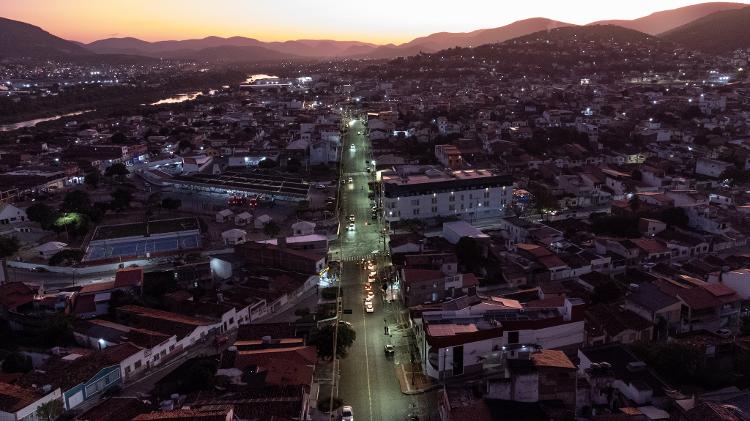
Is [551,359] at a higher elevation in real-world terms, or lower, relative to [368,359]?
higher

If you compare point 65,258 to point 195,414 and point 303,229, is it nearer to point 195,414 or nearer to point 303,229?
point 303,229

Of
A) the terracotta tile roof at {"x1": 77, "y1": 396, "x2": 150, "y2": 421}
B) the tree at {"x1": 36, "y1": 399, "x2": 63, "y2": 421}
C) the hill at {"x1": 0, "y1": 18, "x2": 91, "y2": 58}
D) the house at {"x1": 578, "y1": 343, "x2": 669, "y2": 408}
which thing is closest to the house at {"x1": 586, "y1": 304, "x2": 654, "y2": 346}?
the house at {"x1": 578, "y1": 343, "x2": 669, "y2": 408}

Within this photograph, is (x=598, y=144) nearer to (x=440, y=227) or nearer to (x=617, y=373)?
(x=440, y=227)

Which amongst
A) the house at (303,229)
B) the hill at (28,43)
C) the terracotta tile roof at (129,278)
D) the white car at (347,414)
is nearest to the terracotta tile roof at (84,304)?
the terracotta tile roof at (129,278)

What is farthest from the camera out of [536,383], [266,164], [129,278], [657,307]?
[266,164]

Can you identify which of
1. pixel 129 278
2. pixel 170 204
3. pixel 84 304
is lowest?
pixel 84 304

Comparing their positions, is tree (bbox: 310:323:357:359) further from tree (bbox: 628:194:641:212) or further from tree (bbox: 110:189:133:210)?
tree (bbox: 110:189:133:210)

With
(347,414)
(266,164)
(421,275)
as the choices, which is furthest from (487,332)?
(266,164)
